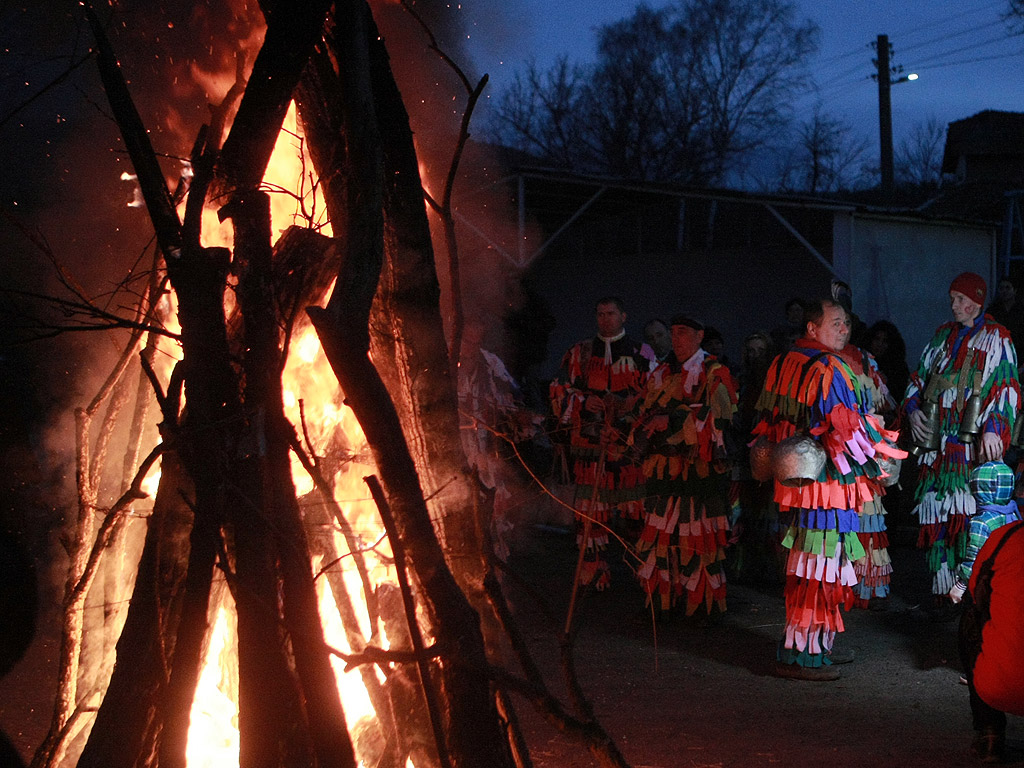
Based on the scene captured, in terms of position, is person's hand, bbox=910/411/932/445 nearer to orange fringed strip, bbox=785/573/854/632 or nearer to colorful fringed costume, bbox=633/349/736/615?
colorful fringed costume, bbox=633/349/736/615

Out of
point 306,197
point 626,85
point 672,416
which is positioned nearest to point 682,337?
point 672,416

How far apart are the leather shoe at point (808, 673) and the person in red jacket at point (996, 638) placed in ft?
3.76

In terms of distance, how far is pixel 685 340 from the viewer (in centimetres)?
627

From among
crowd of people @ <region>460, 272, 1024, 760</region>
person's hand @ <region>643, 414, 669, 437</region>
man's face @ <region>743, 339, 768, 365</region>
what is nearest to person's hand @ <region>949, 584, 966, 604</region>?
crowd of people @ <region>460, 272, 1024, 760</region>

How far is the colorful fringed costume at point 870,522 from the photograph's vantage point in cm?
524

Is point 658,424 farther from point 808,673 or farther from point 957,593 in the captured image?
point 957,593

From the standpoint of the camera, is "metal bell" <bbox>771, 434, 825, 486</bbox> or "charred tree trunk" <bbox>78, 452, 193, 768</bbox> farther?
"metal bell" <bbox>771, 434, 825, 486</bbox>

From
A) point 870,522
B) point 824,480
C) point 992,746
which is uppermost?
point 824,480

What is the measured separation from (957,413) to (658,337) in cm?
298

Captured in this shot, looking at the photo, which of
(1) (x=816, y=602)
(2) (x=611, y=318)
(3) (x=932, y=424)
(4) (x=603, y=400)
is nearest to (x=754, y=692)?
(1) (x=816, y=602)

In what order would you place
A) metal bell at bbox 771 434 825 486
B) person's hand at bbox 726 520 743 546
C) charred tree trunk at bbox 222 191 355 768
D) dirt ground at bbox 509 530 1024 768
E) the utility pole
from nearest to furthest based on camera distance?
charred tree trunk at bbox 222 191 355 768 → dirt ground at bbox 509 530 1024 768 → metal bell at bbox 771 434 825 486 → person's hand at bbox 726 520 743 546 → the utility pole

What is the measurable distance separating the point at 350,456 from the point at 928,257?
13.2 metres

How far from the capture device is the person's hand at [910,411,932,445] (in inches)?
234

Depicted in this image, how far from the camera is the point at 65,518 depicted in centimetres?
636
